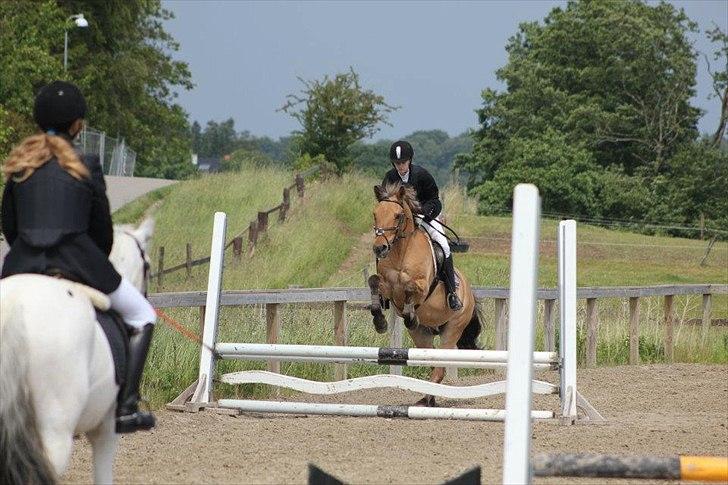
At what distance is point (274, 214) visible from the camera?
30.1 metres

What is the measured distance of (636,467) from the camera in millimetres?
4344

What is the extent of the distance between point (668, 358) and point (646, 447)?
28.5 feet

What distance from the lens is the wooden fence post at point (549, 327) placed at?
1501 cm

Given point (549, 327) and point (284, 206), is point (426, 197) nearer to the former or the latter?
point (549, 327)

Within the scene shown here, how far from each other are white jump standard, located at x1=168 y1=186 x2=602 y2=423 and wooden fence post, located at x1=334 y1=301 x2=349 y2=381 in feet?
7.60

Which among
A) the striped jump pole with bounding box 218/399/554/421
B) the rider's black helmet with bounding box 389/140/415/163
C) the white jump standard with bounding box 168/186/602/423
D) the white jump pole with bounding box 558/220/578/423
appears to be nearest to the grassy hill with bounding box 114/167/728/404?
the white jump standard with bounding box 168/186/602/423

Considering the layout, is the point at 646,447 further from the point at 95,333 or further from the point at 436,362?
the point at 95,333

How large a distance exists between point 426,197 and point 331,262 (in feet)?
47.1

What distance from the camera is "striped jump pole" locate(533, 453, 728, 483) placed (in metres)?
4.34

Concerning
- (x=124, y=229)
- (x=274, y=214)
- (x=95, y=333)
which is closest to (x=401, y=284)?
(x=124, y=229)

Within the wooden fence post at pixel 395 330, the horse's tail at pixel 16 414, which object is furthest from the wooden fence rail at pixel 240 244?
the horse's tail at pixel 16 414

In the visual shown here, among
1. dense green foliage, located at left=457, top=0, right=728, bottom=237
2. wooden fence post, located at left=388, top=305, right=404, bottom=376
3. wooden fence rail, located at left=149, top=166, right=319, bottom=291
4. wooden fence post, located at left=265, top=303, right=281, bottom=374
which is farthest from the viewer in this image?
dense green foliage, located at left=457, top=0, right=728, bottom=237

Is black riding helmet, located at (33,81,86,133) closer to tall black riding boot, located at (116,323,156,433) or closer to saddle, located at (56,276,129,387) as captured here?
saddle, located at (56,276,129,387)

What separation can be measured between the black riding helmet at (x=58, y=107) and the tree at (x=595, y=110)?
47.3 m
